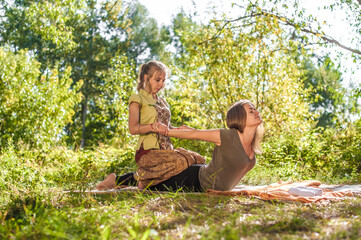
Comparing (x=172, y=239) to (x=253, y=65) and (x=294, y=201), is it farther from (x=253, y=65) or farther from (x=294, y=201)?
(x=253, y=65)

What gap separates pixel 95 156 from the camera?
8039mm

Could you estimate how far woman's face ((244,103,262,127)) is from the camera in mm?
3699

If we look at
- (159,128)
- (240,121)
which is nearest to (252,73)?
(240,121)

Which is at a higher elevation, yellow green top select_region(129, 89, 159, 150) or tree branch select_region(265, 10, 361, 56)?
tree branch select_region(265, 10, 361, 56)

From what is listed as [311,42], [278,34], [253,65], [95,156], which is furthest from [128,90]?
[311,42]

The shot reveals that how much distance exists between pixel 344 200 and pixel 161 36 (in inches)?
992

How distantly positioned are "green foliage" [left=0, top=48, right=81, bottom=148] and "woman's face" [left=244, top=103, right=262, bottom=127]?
612 cm

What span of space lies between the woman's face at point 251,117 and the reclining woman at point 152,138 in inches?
24.2

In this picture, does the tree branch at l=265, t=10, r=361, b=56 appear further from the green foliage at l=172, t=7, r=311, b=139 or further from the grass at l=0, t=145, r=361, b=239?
the grass at l=0, t=145, r=361, b=239

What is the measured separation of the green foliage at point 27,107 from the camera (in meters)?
8.64

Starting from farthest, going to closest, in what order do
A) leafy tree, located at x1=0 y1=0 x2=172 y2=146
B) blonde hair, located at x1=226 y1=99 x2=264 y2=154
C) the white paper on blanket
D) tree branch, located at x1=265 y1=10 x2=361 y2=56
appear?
leafy tree, located at x1=0 y1=0 x2=172 y2=146 → tree branch, located at x1=265 y1=10 x2=361 y2=56 → blonde hair, located at x1=226 y1=99 x2=264 y2=154 → the white paper on blanket

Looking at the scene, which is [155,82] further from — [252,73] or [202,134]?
[252,73]

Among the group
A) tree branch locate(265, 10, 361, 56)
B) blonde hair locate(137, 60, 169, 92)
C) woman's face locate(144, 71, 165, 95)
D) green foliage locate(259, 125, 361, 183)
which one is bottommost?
green foliage locate(259, 125, 361, 183)

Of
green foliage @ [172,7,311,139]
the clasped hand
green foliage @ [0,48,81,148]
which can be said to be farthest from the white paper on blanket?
green foliage @ [0,48,81,148]
